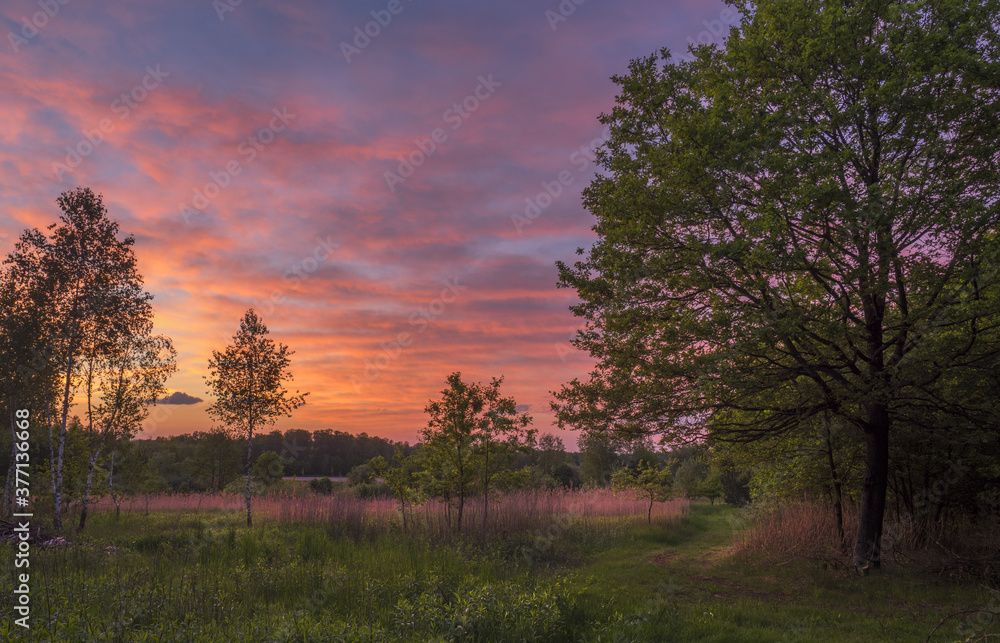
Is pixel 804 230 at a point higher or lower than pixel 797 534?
higher

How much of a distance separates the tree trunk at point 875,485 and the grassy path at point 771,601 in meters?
0.71

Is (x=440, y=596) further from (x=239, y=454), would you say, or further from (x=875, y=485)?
(x=239, y=454)

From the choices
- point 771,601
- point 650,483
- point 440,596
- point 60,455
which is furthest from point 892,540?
point 60,455

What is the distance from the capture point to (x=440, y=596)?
872cm

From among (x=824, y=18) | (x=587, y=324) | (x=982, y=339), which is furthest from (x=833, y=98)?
(x=587, y=324)

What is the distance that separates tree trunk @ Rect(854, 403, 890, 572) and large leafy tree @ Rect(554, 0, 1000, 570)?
4cm

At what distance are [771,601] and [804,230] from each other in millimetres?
8459

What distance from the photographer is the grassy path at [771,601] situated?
27.6 ft

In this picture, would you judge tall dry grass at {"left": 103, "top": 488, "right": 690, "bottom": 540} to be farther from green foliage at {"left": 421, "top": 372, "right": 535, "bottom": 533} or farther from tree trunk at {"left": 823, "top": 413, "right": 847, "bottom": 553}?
tree trunk at {"left": 823, "top": 413, "right": 847, "bottom": 553}

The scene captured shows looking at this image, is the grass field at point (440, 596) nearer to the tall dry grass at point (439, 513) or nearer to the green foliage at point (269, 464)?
the tall dry grass at point (439, 513)

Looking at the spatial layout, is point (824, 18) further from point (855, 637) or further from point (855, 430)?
point (855, 637)

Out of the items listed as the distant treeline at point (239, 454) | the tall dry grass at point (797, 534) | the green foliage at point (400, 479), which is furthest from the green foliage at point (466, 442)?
the distant treeline at point (239, 454)

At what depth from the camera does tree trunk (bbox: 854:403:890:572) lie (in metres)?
12.6

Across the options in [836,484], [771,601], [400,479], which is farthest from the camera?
[400,479]
